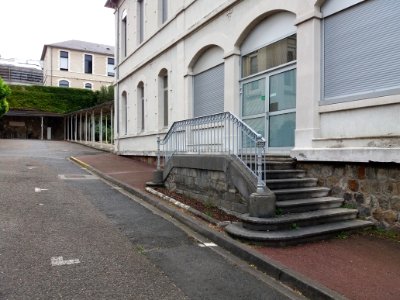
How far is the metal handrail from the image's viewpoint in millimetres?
6312

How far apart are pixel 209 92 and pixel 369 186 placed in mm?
6393

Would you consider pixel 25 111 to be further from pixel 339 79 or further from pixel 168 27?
pixel 339 79

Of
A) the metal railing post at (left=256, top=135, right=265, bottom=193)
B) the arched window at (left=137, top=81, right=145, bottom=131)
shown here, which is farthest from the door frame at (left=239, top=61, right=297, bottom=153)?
the arched window at (left=137, top=81, right=145, bottom=131)

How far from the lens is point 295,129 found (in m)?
7.82

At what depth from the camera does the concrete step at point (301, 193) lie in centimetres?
640

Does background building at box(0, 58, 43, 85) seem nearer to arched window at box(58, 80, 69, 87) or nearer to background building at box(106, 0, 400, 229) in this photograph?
arched window at box(58, 80, 69, 87)

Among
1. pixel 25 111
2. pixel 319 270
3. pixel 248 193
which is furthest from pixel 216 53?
pixel 25 111

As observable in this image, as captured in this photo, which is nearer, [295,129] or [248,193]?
[248,193]

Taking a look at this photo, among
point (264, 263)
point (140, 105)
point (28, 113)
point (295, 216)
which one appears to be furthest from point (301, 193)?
point (28, 113)

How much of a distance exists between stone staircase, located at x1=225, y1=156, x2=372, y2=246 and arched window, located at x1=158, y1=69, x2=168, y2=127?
806cm

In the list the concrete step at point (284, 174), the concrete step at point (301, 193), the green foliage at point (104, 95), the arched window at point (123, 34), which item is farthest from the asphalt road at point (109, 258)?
the green foliage at point (104, 95)

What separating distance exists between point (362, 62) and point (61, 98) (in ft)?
127

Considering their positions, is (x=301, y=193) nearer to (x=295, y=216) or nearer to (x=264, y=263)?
(x=295, y=216)

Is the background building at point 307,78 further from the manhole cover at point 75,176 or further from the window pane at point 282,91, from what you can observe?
the manhole cover at point 75,176
